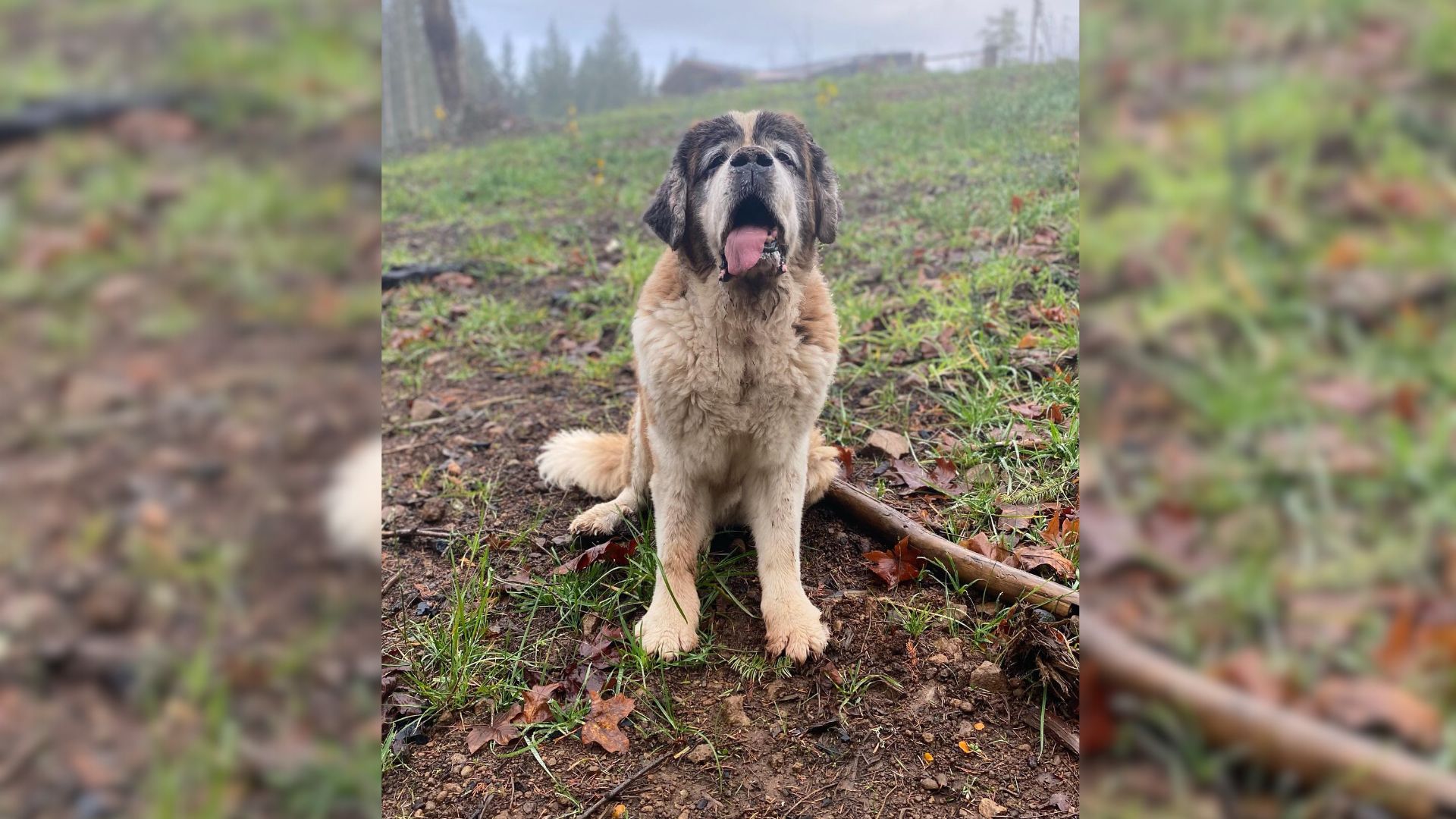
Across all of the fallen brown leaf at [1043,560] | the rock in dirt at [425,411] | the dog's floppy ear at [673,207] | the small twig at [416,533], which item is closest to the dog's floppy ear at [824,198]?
the dog's floppy ear at [673,207]

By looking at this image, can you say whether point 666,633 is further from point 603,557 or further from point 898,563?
point 898,563

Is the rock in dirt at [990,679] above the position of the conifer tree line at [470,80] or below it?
below

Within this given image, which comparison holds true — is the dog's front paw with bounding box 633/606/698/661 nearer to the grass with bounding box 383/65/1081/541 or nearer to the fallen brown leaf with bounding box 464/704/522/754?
the fallen brown leaf with bounding box 464/704/522/754

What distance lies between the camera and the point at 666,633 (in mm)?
2219

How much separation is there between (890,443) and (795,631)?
1.19 meters

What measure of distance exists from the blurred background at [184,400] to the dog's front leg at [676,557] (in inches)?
66.4

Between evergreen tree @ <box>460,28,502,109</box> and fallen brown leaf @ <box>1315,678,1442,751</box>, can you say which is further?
evergreen tree @ <box>460,28,502,109</box>

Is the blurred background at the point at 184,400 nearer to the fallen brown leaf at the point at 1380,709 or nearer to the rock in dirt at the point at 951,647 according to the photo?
the fallen brown leaf at the point at 1380,709

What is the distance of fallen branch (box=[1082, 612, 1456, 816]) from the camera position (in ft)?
1.55

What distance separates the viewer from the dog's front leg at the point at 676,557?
224 cm

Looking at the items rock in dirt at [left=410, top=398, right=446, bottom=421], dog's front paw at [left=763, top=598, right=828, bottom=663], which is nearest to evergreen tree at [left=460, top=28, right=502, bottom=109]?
rock in dirt at [left=410, top=398, right=446, bottom=421]

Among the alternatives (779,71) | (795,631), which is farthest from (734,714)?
(779,71)

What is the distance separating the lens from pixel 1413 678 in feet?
1.94

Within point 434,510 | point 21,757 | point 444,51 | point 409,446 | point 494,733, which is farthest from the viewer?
point 444,51
